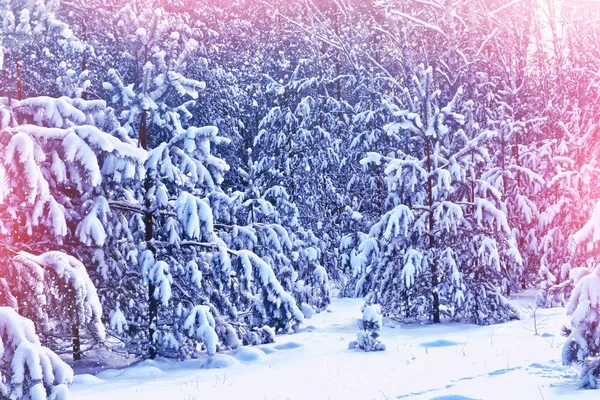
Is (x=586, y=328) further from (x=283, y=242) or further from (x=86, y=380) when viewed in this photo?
(x=283, y=242)

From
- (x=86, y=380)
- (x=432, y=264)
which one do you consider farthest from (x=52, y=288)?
(x=432, y=264)

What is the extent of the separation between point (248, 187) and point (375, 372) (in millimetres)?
8367

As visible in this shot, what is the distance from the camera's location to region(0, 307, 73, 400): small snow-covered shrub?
428cm

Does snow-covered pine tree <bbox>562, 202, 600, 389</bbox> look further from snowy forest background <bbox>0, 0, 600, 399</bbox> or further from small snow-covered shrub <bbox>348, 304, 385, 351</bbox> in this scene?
small snow-covered shrub <bbox>348, 304, 385, 351</bbox>

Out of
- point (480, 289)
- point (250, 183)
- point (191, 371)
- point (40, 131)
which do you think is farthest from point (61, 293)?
point (250, 183)

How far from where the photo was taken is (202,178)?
10094 mm

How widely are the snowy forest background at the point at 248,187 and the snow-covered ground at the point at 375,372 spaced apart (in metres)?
0.55

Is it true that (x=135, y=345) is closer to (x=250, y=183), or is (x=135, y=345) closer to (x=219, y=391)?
(x=219, y=391)

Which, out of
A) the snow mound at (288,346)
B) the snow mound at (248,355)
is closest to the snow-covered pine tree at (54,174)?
the snow mound at (248,355)

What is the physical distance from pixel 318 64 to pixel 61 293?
19.0 metres

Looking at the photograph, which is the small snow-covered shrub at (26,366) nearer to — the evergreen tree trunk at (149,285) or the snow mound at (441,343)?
the evergreen tree trunk at (149,285)

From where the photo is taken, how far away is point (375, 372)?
27.5 ft

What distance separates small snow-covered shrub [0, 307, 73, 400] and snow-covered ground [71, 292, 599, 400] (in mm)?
2908

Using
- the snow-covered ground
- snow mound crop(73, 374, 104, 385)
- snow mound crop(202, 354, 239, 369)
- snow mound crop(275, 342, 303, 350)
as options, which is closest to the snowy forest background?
snow mound crop(202, 354, 239, 369)
